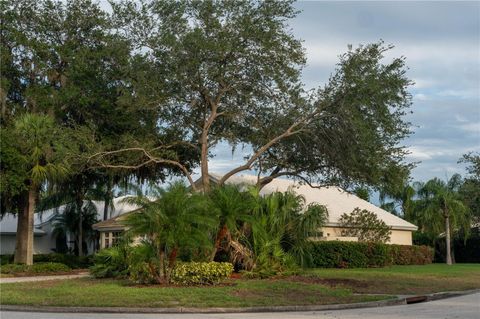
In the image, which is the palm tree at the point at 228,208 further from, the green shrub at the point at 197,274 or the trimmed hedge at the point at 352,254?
the trimmed hedge at the point at 352,254

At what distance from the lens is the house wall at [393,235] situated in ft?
134

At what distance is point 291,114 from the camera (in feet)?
98.0

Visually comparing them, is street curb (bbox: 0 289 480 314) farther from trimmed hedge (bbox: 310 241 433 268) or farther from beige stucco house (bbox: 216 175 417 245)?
beige stucco house (bbox: 216 175 417 245)

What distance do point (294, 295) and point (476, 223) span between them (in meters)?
38.3

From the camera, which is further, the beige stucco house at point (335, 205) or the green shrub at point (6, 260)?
the beige stucco house at point (335, 205)

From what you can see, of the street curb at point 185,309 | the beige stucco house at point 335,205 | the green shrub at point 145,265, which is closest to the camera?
the street curb at point 185,309

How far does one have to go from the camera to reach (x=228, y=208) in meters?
23.9

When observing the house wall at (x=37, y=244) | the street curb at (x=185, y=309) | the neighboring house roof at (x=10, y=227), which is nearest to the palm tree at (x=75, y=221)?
the neighboring house roof at (x=10, y=227)

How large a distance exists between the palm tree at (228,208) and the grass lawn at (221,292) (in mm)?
2045

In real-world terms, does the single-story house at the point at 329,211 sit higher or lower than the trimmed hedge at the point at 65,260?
higher

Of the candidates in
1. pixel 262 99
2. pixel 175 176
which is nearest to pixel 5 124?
pixel 175 176

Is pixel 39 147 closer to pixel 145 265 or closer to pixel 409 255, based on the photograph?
pixel 145 265

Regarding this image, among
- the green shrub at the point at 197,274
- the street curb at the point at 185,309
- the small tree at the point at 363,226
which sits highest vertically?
the small tree at the point at 363,226

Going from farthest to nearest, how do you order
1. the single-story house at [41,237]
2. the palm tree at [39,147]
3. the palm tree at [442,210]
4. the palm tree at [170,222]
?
1. the single-story house at [41,237]
2. the palm tree at [442,210]
3. the palm tree at [39,147]
4. the palm tree at [170,222]
